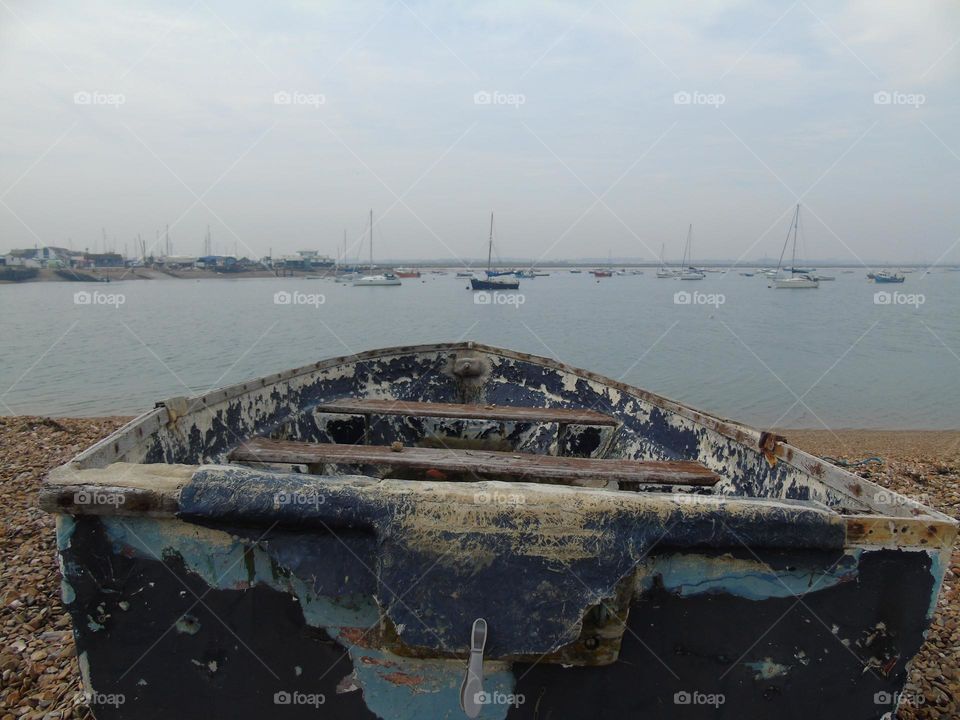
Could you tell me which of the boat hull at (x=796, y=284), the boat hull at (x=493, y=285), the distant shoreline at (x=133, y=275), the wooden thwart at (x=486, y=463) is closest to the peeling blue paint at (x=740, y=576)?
the wooden thwart at (x=486, y=463)

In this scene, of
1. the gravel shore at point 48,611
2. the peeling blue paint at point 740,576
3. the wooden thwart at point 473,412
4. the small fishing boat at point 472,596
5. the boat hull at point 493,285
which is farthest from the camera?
the boat hull at point 493,285

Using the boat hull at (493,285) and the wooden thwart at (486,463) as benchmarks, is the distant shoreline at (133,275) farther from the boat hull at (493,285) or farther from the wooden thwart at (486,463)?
the wooden thwart at (486,463)

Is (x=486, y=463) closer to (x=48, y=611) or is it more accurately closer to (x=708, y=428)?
(x=708, y=428)

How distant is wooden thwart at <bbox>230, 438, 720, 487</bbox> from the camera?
3.28 metres

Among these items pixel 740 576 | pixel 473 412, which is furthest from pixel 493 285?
pixel 740 576

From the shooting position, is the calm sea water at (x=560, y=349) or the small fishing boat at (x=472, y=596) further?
the calm sea water at (x=560, y=349)

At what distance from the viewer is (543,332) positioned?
31.2 m

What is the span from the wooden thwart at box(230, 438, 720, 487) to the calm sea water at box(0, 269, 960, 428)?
1191 cm

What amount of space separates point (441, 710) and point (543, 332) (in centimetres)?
2953

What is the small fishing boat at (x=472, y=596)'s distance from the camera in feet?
6.05

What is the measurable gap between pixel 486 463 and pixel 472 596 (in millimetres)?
1570

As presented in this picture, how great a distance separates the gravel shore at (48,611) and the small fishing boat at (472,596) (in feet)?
5.37

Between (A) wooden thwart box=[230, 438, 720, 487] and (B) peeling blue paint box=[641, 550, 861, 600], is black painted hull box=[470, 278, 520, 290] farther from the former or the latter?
(B) peeling blue paint box=[641, 550, 861, 600]

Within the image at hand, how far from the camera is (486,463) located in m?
3.40
